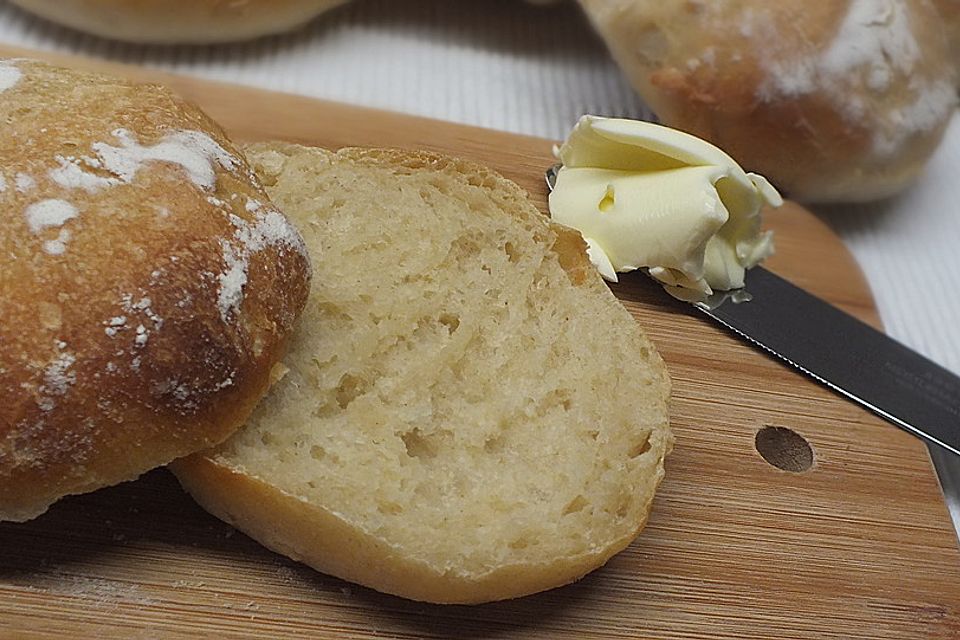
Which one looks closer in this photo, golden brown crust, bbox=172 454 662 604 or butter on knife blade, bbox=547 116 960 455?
golden brown crust, bbox=172 454 662 604

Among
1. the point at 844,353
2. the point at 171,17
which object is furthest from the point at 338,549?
the point at 171,17

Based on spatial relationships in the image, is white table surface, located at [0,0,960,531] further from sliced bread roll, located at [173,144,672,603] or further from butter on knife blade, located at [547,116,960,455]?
sliced bread roll, located at [173,144,672,603]

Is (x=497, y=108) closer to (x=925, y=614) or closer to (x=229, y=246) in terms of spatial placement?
(x=229, y=246)

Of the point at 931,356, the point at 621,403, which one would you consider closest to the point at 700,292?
the point at 621,403

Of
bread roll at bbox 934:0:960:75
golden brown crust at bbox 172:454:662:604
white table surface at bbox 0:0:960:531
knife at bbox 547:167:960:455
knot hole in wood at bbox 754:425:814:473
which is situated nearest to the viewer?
golden brown crust at bbox 172:454:662:604

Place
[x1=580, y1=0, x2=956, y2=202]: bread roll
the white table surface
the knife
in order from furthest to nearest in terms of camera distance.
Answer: the white table surface < [x1=580, y1=0, x2=956, y2=202]: bread roll < the knife

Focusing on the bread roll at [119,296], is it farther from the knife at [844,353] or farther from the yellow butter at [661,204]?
the knife at [844,353]

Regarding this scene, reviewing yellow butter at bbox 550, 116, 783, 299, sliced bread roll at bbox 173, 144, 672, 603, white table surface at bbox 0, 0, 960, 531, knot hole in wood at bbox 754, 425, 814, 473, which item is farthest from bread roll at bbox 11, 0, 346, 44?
knot hole in wood at bbox 754, 425, 814, 473
